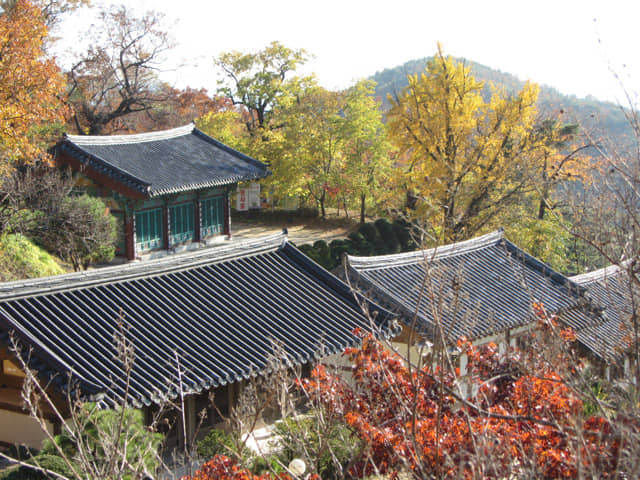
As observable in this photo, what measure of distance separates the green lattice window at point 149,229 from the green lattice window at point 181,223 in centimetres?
84

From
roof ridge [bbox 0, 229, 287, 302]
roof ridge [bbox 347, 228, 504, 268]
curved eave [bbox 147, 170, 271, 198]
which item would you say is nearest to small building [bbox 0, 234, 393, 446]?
roof ridge [bbox 0, 229, 287, 302]

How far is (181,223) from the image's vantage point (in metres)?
28.6

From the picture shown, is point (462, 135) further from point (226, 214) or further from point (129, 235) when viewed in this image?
point (129, 235)

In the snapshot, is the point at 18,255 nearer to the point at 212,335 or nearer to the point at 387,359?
the point at 212,335

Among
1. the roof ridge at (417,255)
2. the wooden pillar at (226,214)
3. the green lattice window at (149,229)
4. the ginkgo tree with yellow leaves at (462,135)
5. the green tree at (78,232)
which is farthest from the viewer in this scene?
the wooden pillar at (226,214)

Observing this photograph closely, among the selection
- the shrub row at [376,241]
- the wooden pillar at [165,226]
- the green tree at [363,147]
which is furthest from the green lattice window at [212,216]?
the green tree at [363,147]

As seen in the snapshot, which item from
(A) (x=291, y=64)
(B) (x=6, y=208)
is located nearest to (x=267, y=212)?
(A) (x=291, y=64)

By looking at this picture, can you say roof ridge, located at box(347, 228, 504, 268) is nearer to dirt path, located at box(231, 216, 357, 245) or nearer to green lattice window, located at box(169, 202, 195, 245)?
green lattice window, located at box(169, 202, 195, 245)

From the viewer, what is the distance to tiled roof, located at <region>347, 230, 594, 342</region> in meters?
14.2

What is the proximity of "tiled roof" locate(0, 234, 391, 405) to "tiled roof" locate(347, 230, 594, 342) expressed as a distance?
1164mm

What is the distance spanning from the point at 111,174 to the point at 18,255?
6.29 m

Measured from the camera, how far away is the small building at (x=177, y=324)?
962 cm

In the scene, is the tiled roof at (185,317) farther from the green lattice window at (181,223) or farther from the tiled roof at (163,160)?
the green lattice window at (181,223)

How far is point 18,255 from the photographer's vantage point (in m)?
19.3
